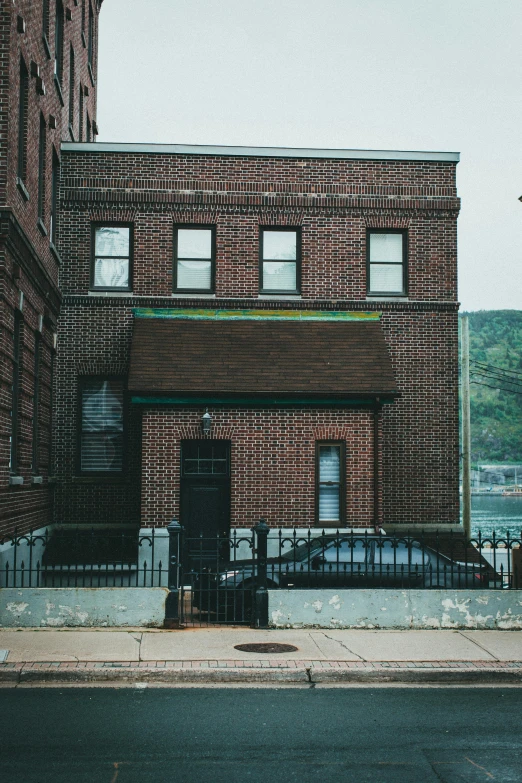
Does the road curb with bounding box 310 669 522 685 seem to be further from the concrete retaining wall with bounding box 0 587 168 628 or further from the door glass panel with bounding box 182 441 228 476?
the door glass panel with bounding box 182 441 228 476

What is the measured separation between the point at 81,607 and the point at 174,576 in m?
1.30

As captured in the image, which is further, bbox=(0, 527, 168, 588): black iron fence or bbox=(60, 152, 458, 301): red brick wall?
bbox=(60, 152, 458, 301): red brick wall

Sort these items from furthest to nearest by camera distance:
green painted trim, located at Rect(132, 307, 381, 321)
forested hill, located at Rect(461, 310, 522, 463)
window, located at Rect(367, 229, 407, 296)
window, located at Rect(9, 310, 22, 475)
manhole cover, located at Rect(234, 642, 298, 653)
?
forested hill, located at Rect(461, 310, 522, 463) → window, located at Rect(367, 229, 407, 296) → green painted trim, located at Rect(132, 307, 381, 321) → window, located at Rect(9, 310, 22, 475) → manhole cover, located at Rect(234, 642, 298, 653)

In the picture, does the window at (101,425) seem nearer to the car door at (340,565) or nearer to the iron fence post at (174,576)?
the car door at (340,565)

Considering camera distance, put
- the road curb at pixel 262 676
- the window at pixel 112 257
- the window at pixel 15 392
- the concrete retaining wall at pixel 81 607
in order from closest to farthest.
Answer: the road curb at pixel 262 676, the concrete retaining wall at pixel 81 607, the window at pixel 15 392, the window at pixel 112 257

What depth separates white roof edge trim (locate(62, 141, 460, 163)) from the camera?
21750mm

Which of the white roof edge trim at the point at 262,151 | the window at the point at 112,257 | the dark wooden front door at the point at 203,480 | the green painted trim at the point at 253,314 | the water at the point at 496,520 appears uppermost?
the white roof edge trim at the point at 262,151

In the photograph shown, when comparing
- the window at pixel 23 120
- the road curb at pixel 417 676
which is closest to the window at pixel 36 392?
the window at pixel 23 120

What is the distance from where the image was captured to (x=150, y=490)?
19375 mm

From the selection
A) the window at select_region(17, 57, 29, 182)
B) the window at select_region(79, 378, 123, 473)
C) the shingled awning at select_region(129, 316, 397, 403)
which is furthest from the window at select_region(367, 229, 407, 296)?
the window at select_region(17, 57, 29, 182)

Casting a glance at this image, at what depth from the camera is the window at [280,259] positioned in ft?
72.9

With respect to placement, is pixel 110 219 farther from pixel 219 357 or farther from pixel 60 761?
pixel 60 761

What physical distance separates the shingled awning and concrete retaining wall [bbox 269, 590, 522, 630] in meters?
7.41

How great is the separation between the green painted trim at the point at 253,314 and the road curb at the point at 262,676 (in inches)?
487
